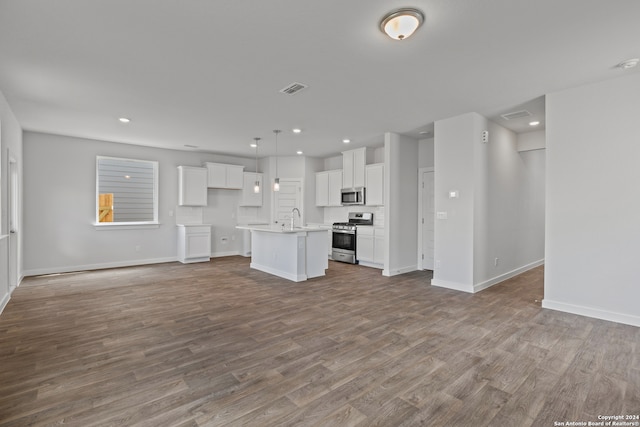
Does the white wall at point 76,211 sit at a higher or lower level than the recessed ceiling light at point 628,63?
lower

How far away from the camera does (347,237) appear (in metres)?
7.32

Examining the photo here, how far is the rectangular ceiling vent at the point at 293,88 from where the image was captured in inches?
142

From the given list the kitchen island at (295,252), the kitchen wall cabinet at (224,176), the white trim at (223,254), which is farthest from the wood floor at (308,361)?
the kitchen wall cabinet at (224,176)

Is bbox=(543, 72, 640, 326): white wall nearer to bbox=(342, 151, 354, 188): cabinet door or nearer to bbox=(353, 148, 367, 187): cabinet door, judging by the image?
bbox=(353, 148, 367, 187): cabinet door

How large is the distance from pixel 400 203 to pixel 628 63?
3582 millimetres

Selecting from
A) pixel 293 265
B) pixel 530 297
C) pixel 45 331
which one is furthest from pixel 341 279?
pixel 45 331

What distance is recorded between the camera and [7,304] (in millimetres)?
4055

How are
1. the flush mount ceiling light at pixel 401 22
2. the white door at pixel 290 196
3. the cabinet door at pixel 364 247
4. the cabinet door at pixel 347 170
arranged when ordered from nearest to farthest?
the flush mount ceiling light at pixel 401 22 < the cabinet door at pixel 364 247 < the cabinet door at pixel 347 170 < the white door at pixel 290 196

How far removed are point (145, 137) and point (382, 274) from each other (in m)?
5.44

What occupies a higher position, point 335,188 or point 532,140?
point 532,140

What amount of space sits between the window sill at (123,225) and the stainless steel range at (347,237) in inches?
166

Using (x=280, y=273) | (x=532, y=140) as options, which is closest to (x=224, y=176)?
(x=280, y=273)

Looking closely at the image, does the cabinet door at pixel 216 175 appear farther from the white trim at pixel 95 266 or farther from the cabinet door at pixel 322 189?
the cabinet door at pixel 322 189

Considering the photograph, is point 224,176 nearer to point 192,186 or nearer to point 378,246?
point 192,186
